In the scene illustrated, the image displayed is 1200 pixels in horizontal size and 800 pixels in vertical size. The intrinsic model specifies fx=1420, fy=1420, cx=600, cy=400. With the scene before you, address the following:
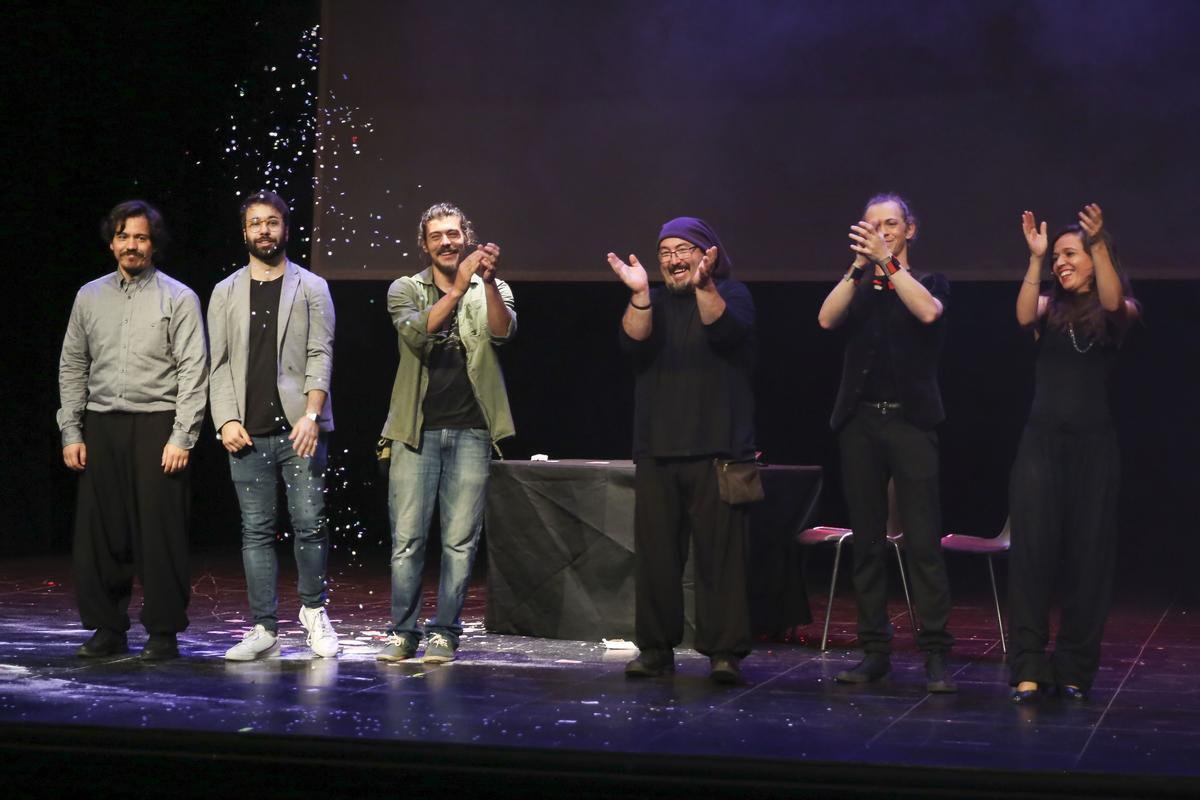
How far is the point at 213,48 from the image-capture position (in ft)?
27.2

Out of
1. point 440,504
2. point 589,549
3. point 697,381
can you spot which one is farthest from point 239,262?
point 697,381

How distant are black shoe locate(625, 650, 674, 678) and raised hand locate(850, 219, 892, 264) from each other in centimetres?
138

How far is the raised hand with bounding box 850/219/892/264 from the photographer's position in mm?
4227

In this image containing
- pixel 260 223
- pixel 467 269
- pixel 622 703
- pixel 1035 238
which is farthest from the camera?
pixel 260 223

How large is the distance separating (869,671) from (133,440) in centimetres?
248

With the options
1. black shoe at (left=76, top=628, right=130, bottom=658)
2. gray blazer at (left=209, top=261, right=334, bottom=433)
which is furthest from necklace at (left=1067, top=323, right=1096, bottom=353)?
black shoe at (left=76, top=628, right=130, bottom=658)

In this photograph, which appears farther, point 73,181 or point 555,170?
point 73,181

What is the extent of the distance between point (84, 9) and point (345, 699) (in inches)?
218

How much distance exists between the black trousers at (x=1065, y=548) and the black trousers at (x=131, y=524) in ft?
8.62

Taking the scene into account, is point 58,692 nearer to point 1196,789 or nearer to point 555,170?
point 1196,789

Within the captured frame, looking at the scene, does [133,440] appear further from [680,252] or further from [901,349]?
[901,349]

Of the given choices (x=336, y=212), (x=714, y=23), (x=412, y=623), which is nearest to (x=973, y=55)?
(x=714, y=23)

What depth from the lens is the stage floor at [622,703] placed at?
3.32 meters

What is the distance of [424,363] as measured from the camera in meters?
4.68
